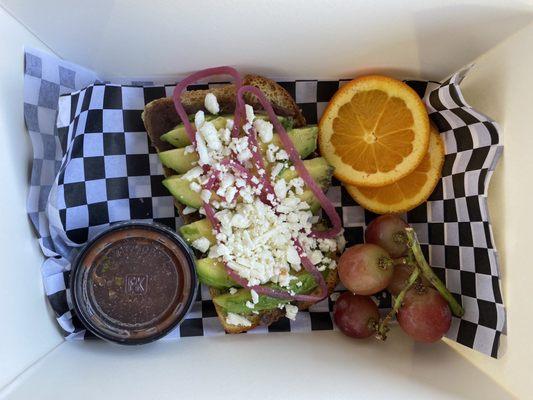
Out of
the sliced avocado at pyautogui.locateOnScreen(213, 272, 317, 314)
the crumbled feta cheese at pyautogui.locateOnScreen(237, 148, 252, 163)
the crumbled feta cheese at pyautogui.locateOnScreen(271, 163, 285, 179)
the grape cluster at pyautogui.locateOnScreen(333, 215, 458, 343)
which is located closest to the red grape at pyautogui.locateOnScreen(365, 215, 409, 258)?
the grape cluster at pyautogui.locateOnScreen(333, 215, 458, 343)

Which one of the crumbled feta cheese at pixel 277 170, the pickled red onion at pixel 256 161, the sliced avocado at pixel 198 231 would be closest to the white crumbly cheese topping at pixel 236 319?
the pickled red onion at pixel 256 161

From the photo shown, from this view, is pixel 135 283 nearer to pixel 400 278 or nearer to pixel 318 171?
pixel 318 171

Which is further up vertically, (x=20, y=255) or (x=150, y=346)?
(x=20, y=255)

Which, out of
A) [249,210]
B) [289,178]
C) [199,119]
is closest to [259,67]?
[199,119]

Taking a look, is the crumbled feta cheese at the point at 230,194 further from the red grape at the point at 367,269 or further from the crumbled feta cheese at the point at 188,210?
the red grape at the point at 367,269

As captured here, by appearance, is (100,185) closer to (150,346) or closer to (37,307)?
(37,307)

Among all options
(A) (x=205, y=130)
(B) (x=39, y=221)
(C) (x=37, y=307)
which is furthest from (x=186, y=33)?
(C) (x=37, y=307)
